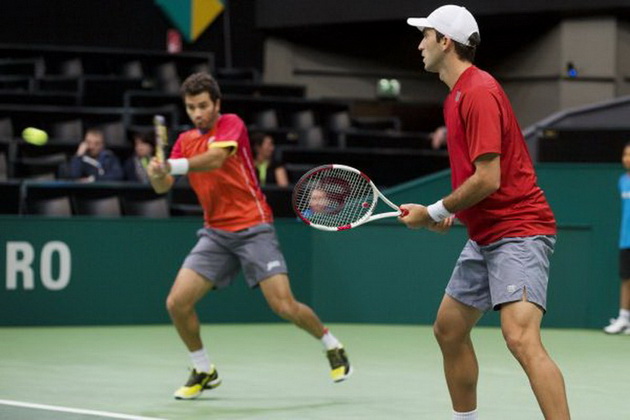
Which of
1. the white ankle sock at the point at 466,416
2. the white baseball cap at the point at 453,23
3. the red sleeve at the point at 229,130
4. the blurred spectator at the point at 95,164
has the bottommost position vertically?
the white ankle sock at the point at 466,416

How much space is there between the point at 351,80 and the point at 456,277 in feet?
49.7

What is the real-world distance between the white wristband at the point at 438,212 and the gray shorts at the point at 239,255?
239 cm

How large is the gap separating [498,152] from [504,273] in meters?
0.49

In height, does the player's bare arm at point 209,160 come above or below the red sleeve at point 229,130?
below

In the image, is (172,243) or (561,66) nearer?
(172,243)

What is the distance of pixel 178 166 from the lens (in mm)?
6559

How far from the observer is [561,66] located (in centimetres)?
1831

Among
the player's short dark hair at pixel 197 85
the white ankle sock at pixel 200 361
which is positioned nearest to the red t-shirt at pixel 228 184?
the player's short dark hair at pixel 197 85

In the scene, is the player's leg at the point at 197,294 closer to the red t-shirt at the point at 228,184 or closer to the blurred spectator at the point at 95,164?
the red t-shirt at the point at 228,184

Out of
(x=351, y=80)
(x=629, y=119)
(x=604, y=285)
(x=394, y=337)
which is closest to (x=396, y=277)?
(x=394, y=337)

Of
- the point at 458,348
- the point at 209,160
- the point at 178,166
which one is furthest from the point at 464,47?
the point at 209,160

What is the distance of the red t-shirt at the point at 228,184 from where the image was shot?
283 inches

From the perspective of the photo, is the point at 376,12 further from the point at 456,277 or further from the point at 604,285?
the point at 456,277

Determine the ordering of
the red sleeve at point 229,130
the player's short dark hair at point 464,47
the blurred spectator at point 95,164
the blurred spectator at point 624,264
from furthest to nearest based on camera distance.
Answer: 1. the blurred spectator at point 95,164
2. the blurred spectator at point 624,264
3. the red sleeve at point 229,130
4. the player's short dark hair at point 464,47
